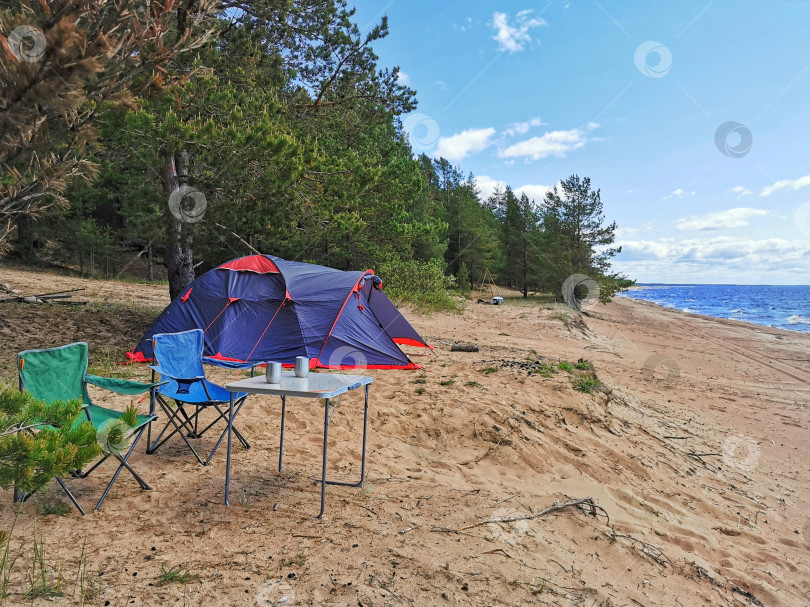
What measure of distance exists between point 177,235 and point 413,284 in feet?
24.1

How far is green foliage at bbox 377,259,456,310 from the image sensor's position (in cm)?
1414

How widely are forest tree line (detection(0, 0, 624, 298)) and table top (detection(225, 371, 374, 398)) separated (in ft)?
5.24

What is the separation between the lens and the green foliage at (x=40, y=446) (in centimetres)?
170

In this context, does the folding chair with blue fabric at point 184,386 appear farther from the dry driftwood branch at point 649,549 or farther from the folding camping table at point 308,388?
the dry driftwood branch at point 649,549

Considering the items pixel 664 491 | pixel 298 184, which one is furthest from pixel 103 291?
pixel 664 491

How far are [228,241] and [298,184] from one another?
6.83ft

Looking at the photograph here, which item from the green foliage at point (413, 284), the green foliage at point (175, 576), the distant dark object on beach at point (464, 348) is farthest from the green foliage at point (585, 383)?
the green foliage at point (413, 284)

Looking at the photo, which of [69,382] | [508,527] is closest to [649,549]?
[508,527]

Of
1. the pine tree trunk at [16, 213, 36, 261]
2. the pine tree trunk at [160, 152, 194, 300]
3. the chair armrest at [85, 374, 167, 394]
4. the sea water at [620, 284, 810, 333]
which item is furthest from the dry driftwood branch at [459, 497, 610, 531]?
the sea water at [620, 284, 810, 333]

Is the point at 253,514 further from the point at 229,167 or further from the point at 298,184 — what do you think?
the point at 298,184

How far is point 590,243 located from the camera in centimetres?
2911

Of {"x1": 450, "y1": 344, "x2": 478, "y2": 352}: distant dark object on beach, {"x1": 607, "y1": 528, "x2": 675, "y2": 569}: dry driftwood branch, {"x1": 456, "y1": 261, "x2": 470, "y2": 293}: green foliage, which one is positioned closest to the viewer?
{"x1": 607, "y1": 528, "x2": 675, "y2": 569}: dry driftwood branch

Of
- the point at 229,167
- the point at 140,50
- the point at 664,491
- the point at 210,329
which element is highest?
the point at 229,167

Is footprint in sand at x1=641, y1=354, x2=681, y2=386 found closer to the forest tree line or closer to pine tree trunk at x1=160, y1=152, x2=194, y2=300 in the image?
the forest tree line
